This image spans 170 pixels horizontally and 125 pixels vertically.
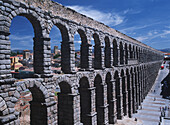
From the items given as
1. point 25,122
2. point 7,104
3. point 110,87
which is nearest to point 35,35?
point 7,104

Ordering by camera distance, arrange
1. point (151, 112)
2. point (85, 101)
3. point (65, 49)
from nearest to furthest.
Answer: point (65, 49) < point (85, 101) < point (151, 112)

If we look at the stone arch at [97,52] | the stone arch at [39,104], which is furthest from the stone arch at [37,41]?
the stone arch at [97,52]

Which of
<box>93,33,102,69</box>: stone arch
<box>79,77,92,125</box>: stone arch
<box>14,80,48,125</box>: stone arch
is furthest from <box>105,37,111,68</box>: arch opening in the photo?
<box>14,80,48,125</box>: stone arch

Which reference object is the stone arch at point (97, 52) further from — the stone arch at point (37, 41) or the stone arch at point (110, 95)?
the stone arch at point (37, 41)

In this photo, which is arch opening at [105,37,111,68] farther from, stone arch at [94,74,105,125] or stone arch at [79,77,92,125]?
stone arch at [79,77,92,125]

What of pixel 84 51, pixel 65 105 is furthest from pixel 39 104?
pixel 84 51

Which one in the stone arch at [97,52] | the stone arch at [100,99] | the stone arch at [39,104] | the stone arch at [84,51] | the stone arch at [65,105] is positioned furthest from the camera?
the stone arch at [100,99]

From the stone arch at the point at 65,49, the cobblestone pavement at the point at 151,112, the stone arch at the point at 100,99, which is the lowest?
the cobblestone pavement at the point at 151,112

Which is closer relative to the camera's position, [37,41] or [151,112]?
[37,41]

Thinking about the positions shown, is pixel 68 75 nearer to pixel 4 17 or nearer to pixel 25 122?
pixel 4 17

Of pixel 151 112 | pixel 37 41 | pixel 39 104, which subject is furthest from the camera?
pixel 151 112

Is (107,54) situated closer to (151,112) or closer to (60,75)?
(60,75)

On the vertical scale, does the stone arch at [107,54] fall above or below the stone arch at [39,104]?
above

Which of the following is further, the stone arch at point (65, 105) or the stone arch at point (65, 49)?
the stone arch at point (65, 105)
